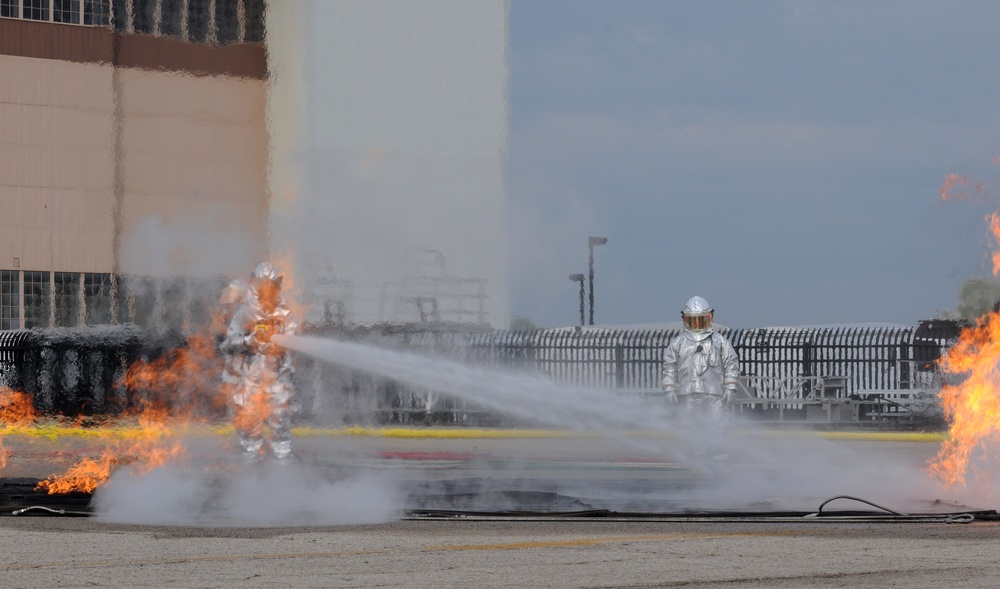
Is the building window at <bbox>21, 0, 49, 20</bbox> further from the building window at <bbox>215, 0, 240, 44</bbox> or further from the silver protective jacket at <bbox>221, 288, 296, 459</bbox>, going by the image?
the silver protective jacket at <bbox>221, 288, 296, 459</bbox>

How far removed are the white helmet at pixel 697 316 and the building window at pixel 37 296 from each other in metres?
21.9

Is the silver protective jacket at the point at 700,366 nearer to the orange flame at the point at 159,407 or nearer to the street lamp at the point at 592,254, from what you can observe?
the orange flame at the point at 159,407

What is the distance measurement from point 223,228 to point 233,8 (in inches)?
131

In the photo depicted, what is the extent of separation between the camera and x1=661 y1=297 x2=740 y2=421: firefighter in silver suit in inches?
589

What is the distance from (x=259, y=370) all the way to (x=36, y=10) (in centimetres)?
2527

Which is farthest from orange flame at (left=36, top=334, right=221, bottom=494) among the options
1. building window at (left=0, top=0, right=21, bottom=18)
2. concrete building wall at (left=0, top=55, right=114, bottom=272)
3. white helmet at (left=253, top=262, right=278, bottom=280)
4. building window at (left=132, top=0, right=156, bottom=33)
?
building window at (left=0, top=0, right=21, bottom=18)

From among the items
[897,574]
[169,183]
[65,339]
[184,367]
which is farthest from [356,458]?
[65,339]

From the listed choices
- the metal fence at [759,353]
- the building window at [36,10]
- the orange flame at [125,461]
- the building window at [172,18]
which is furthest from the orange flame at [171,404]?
the building window at [36,10]

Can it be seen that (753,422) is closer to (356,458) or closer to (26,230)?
(356,458)

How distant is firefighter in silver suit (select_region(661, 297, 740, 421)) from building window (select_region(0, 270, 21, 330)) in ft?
75.4

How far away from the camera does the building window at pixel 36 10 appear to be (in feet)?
119

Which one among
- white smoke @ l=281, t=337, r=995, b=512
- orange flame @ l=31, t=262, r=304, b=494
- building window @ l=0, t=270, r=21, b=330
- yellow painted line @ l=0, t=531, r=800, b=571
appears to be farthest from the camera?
building window @ l=0, t=270, r=21, b=330

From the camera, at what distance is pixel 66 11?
36.2 metres

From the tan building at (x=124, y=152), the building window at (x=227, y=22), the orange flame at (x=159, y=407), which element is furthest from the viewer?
the tan building at (x=124, y=152)
